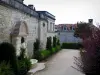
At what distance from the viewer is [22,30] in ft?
58.7

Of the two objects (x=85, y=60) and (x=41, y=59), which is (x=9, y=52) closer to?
(x=85, y=60)

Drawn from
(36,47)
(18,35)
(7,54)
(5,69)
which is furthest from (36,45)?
(5,69)

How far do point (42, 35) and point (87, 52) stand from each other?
58.6 feet

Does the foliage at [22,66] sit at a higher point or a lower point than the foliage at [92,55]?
lower

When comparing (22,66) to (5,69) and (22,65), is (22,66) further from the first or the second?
(5,69)

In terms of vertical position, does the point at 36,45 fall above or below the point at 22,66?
above

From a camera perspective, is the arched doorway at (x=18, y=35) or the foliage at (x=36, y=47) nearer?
the arched doorway at (x=18, y=35)

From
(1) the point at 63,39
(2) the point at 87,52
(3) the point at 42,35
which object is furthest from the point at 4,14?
(1) the point at 63,39

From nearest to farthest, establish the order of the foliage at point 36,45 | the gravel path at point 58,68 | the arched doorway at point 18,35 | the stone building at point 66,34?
the arched doorway at point 18,35, the gravel path at point 58,68, the foliage at point 36,45, the stone building at point 66,34

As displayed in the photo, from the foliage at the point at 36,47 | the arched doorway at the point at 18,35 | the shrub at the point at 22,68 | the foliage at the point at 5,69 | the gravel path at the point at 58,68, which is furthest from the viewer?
the foliage at the point at 36,47

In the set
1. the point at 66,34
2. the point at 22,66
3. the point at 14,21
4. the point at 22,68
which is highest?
the point at 14,21

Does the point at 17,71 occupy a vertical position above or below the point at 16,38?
below

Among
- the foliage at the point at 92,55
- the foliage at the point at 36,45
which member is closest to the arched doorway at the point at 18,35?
the foliage at the point at 92,55

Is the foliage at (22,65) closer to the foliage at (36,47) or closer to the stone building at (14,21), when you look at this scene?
the stone building at (14,21)
